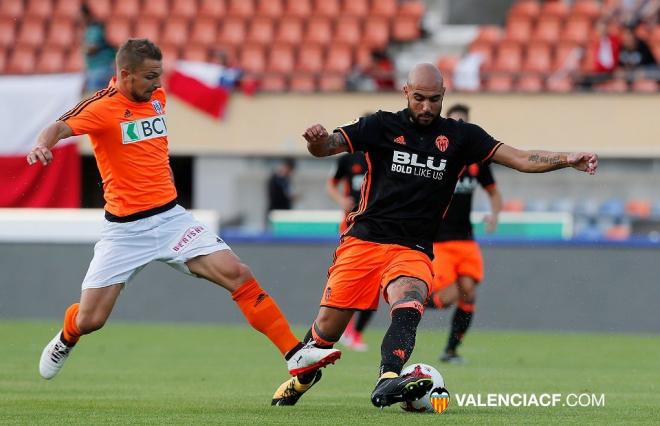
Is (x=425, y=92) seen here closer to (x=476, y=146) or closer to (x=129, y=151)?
(x=476, y=146)

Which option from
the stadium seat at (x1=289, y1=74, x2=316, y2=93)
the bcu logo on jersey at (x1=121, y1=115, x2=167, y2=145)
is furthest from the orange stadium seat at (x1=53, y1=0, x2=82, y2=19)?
the bcu logo on jersey at (x1=121, y1=115, x2=167, y2=145)

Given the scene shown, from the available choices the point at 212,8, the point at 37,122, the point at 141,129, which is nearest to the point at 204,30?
the point at 212,8

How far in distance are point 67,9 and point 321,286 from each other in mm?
10059

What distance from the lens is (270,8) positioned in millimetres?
24516

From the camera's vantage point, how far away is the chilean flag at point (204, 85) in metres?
21.5

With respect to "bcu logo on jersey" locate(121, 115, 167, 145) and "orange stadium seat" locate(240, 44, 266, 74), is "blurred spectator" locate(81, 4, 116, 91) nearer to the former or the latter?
"orange stadium seat" locate(240, 44, 266, 74)

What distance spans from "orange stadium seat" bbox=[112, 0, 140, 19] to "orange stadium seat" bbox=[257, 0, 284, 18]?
2.29 m

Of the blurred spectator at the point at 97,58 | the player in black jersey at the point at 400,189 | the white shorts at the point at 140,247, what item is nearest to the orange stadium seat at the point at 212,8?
the blurred spectator at the point at 97,58

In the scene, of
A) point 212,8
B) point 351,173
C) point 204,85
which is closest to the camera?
point 351,173

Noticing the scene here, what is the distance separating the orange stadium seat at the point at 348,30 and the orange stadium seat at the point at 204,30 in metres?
2.20

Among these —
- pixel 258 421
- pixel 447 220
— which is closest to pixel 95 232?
pixel 447 220

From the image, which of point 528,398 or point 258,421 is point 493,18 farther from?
point 258,421

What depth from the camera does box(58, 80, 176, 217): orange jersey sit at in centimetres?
864

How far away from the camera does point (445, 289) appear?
1249cm
